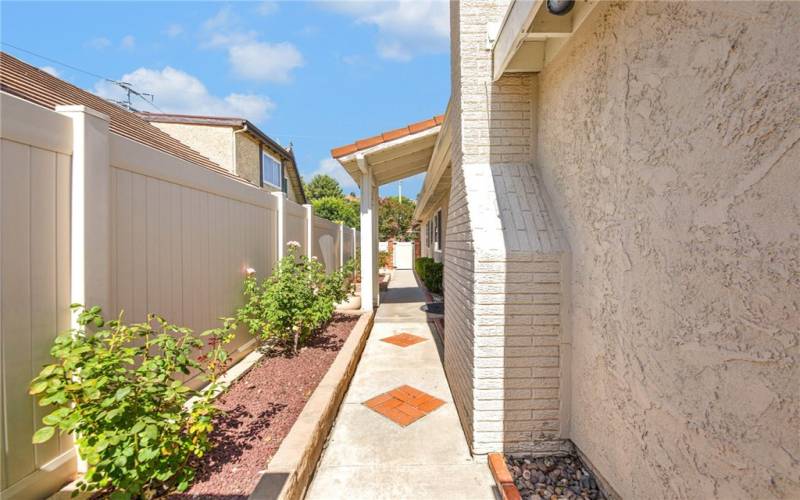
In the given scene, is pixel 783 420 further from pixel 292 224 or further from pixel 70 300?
pixel 292 224

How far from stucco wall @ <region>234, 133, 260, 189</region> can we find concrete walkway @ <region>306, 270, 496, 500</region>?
Answer: 10.5 m

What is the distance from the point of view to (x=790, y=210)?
111 centimetres

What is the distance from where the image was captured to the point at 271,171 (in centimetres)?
1515

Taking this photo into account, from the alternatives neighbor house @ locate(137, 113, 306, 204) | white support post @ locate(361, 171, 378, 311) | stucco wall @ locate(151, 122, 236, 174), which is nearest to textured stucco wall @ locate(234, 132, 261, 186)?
neighbor house @ locate(137, 113, 306, 204)

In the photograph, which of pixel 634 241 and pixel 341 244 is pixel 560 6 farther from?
pixel 341 244

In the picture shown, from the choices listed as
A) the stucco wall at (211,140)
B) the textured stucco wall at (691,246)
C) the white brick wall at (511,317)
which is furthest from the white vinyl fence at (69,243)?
the stucco wall at (211,140)

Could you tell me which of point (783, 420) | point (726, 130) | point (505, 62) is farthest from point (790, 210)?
point (505, 62)

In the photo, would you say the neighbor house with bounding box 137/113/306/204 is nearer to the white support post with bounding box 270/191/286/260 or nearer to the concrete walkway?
the white support post with bounding box 270/191/286/260

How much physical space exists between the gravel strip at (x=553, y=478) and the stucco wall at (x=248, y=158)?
487 inches

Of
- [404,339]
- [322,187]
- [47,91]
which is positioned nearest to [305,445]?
[404,339]

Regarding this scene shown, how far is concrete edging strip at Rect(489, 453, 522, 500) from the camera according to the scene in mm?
2240

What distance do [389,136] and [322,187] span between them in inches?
1480

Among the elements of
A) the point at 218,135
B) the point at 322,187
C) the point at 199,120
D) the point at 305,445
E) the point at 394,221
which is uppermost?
the point at 322,187

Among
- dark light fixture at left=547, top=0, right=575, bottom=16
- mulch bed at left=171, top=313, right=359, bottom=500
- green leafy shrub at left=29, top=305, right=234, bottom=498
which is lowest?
mulch bed at left=171, top=313, right=359, bottom=500
